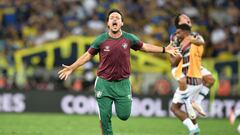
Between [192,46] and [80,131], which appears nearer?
[192,46]

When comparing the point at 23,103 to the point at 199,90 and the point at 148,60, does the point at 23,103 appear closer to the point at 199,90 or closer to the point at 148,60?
the point at 148,60

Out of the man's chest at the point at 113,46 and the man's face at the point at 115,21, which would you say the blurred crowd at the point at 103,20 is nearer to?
the man's chest at the point at 113,46

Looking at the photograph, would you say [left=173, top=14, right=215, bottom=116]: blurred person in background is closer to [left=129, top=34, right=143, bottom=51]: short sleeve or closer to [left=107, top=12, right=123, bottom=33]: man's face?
[left=129, top=34, right=143, bottom=51]: short sleeve

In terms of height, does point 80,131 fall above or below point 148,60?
below

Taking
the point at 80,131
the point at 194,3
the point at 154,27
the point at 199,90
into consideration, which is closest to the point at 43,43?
the point at 154,27

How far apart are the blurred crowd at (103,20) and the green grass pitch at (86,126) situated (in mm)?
3914

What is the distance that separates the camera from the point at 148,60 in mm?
23719

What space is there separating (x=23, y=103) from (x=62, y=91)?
135cm

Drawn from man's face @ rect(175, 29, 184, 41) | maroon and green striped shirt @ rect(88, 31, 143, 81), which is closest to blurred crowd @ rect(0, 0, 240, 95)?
man's face @ rect(175, 29, 184, 41)

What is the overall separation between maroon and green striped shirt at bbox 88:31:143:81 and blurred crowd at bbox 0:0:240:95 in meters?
11.9

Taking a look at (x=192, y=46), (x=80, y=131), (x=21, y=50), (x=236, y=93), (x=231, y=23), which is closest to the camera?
(x=192, y=46)

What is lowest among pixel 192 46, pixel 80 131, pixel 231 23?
pixel 80 131

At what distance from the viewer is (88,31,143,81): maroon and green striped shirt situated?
1284 cm

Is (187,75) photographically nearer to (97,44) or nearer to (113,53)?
(113,53)
